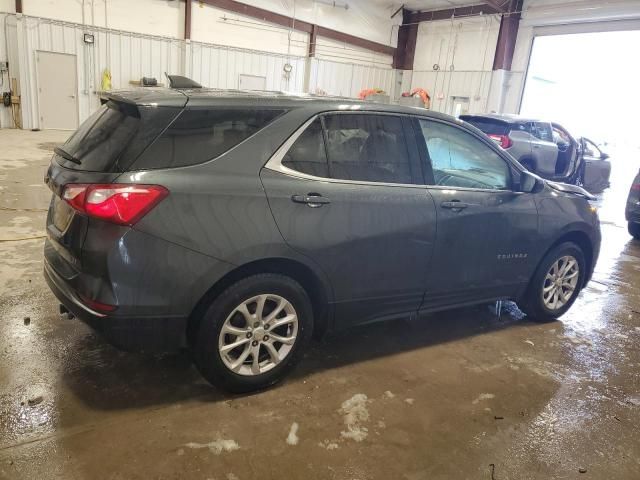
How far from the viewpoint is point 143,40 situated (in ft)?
45.4

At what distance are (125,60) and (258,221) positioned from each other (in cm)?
1340

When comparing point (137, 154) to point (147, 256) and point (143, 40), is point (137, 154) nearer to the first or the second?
point (147, 256)

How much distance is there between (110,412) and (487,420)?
1974mm

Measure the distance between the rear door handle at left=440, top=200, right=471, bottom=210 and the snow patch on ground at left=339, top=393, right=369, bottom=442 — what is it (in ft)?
4.17

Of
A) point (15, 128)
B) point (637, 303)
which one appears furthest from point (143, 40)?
point (637, 303)

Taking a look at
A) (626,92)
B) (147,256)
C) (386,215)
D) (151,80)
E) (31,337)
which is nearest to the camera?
(147,256)

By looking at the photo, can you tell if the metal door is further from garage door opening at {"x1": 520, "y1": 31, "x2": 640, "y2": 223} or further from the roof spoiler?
garage door opening at {"x1": 520, "y1": 31, "x2": 640, "y2": 223}

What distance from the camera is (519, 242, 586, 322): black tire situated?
12.6 ft

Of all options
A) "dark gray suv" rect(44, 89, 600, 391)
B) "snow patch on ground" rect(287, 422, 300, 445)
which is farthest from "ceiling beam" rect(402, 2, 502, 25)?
"snow patch on ground" rect(287, 422, 300, 445)

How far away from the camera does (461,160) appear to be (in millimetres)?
3352

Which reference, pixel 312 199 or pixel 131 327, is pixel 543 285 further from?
pixel 131 327

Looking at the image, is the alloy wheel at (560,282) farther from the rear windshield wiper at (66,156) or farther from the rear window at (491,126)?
the rear window at (491,126)

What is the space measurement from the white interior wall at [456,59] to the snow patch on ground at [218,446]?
16.8 metres

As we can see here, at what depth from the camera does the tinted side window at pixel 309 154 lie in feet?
8.40
